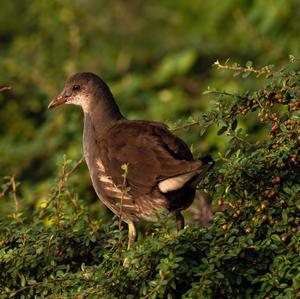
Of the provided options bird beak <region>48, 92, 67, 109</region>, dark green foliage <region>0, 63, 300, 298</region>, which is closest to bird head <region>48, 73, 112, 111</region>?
bird beak <region>48, 92, 67, 109</region>

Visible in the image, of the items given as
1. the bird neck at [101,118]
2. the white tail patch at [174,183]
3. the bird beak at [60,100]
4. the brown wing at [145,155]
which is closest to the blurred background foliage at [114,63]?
the bird beak at [60,100]

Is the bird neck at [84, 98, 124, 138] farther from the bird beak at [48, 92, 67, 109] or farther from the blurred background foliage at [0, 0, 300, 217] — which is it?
the blurred background foliage at [0, 0, 300, 217]

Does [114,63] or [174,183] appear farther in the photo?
[114,63]

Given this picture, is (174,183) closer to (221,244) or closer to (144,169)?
(144,169)

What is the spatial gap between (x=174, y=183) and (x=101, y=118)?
49.0 inches

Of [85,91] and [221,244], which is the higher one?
[221,244]

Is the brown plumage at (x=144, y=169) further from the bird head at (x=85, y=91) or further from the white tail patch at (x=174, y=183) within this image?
the bird head at (x=85, y=91)

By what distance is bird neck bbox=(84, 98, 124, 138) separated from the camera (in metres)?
6.28

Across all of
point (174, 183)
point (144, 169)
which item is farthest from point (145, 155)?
point (174, 183)

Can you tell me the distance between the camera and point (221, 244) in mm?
4625

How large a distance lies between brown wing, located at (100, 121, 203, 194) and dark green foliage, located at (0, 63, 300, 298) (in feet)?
0.64

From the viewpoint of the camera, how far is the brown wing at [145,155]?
17.6 feet

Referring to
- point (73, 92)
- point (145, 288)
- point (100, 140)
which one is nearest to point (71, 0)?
point (73, 92)

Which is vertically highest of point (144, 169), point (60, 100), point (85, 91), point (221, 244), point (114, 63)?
point (221, 244)
